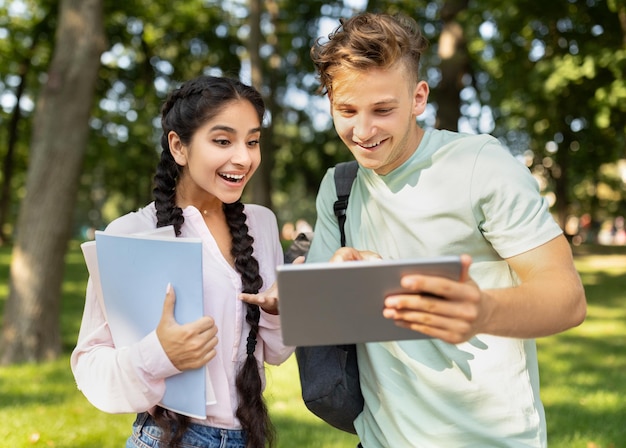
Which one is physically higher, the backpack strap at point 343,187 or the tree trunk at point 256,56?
the tree trunk at point 256,56

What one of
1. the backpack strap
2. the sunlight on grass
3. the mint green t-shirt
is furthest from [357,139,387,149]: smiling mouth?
the sunlight on grass

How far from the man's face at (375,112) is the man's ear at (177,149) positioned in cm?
53

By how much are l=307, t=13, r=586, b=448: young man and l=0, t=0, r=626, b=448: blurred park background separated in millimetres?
491

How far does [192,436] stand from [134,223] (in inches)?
26.0

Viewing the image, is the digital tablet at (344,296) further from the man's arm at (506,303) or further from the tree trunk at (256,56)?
the tree trunk at (256,56)

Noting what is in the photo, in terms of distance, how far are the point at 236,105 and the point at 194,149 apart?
0.62ft

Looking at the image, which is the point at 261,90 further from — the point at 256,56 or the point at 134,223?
the point at 134,223

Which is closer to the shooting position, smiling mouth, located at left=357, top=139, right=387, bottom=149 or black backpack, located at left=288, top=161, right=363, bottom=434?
smiling mouth, located at left=357, top=139, right=387, bottom=149

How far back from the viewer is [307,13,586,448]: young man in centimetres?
193

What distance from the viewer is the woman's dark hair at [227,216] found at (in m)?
2.29

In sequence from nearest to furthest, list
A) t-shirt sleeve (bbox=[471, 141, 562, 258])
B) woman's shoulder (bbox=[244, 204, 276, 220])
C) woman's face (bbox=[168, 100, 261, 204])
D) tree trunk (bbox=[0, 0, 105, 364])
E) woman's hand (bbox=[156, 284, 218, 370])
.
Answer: t-shirt sleeve (bbox=[471, 141, 562, 258]) < woman's hand (bbox=[156, 284, 218, 370]) < woman's face (bbox=[168, 100, 261, 204]) < woman's shoulder (bbox=[244, 204, 276, 220]) < tree trunk (bbox=[0, 0, 105, 364])

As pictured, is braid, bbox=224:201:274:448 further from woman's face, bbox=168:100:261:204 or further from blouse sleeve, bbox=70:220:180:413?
blouse sleeve, bbox=70:220:180:413

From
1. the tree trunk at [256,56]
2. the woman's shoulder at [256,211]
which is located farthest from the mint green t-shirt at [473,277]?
the tree trunk at [256,56]

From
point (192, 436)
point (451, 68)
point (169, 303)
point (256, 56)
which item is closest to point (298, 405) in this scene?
point (192, 436)
